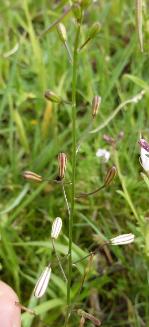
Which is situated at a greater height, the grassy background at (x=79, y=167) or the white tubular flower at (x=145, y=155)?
the white tubular flower at (x=145, y=155)

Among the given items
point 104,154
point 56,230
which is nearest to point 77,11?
point 56,230

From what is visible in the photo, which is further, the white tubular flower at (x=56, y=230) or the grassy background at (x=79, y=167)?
the grassy background at (x=79, y=167)

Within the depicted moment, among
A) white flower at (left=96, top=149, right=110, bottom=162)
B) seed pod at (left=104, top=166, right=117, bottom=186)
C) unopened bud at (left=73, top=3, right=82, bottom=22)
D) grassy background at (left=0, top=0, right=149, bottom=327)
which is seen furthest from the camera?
white flower at (left=96, top=149, right=110, bottom=162)

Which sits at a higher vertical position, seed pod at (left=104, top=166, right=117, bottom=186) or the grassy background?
seed pod at (left=104, top=166, right=117, bottom=186)

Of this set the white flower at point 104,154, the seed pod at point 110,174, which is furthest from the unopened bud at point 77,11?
the white flower at point 104,154

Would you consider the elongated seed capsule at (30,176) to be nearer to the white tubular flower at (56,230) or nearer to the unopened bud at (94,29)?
the white tubular flower at (56,230)

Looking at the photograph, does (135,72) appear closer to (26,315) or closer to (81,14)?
(26,315)

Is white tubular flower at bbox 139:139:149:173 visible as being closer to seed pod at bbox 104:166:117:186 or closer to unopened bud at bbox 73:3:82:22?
seed pod at bbox 104:166:117:186

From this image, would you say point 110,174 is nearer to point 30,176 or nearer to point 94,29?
point 30,176

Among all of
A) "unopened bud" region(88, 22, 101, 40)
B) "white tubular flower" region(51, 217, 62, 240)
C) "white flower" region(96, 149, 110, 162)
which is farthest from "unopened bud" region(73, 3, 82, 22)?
"white flower" region(96, 149, 110, 162)
